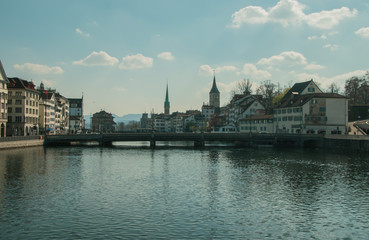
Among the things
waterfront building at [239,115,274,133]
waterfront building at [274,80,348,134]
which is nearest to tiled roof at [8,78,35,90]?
waterfront building at [239,115,274,133]

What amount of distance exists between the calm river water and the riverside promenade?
1294 inches

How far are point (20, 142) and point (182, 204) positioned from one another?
2813 inches

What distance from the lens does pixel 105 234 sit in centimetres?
2395

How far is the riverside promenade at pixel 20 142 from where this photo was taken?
277ft

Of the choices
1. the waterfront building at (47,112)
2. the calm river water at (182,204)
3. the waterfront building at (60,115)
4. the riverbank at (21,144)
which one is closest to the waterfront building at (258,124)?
the riverbank at (21,144)

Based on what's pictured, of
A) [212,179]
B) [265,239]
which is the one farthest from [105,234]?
[212,179]

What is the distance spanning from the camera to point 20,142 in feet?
299

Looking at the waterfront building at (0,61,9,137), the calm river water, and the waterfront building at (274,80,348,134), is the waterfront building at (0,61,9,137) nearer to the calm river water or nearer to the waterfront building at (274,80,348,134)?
the calm river water

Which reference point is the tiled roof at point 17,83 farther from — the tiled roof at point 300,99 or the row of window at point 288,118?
the tiled roof at point 300,99

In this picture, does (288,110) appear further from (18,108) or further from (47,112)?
(47,112)

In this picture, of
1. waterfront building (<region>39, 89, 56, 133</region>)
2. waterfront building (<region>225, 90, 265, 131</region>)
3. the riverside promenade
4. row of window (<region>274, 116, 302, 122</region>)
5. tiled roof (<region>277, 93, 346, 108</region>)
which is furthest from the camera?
waterfront building (<region>225, 90, 265, 131</region>)

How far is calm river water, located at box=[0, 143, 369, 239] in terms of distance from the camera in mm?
24828

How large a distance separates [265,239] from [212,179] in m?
23.5

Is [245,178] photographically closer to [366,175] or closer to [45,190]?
[366,175]
